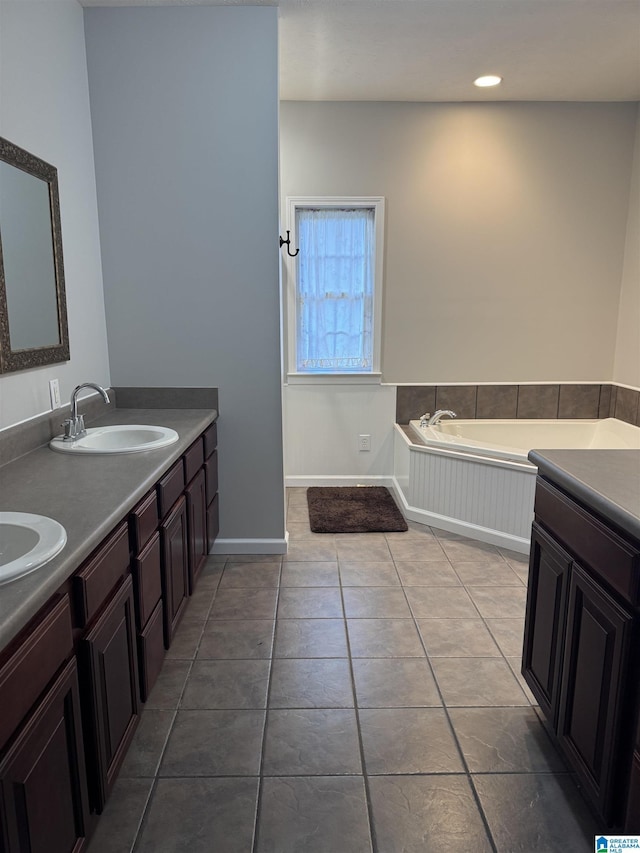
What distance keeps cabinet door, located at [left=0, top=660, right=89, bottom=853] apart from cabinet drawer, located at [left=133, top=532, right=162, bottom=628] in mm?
461

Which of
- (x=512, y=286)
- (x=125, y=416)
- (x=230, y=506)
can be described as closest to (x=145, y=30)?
(x=125, y=416)

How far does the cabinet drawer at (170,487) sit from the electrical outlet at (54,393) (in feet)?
1.80

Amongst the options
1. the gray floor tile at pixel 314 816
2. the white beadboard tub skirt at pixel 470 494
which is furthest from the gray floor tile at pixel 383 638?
the white beadboard tub skirt at pixel 470 494

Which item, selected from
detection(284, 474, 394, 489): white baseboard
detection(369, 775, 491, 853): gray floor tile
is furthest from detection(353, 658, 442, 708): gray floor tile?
detection(284, 474, 394, 489): white baseboard

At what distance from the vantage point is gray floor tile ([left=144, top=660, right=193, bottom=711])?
1931mm

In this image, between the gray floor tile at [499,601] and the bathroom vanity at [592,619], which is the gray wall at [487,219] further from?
the bathroom vanity at [592,619]

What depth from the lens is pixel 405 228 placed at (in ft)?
13.1

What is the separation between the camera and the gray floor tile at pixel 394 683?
1.94m

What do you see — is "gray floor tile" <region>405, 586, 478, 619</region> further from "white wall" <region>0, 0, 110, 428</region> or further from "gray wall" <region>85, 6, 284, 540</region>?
"white wall" <region>0, 0, 110, 428</region>

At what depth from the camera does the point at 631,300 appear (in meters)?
3.96

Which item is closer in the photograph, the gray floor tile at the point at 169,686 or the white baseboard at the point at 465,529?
A: the gray floor tile at the point at 169,686

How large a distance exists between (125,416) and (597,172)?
3.57 metres

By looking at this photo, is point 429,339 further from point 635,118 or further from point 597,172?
point 635,118

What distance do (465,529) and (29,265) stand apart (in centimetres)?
268
